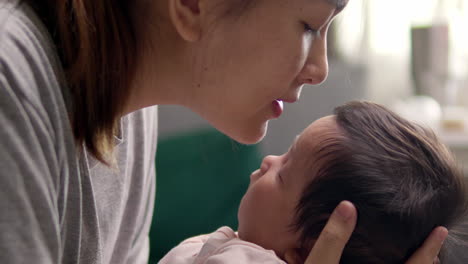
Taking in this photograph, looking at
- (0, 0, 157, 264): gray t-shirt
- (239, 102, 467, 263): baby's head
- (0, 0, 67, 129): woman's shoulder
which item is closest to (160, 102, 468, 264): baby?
(239, 102, 467, 263): baby's head

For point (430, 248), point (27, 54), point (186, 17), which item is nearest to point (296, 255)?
point (430, 248)

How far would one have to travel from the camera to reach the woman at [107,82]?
67 cm

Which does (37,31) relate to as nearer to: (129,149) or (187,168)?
(129,149)

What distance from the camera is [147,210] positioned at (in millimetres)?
1348

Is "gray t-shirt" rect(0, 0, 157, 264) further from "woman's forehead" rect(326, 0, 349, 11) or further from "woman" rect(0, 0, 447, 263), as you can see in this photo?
"woman's forehead" rect(326, 0, 349, 11)

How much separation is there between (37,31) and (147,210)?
673 mm

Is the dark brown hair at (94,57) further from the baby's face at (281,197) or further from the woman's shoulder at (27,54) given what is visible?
the baby's face at (281,197)

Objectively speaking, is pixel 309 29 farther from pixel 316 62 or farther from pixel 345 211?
pixel 345 211

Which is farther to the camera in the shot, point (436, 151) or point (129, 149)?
point (129, 149)

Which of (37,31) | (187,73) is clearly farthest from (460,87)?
(37,31)

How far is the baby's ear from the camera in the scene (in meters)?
0.95

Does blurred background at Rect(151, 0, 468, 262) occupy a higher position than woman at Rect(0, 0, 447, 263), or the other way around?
woman at Rect(0, 0, 447, 263)

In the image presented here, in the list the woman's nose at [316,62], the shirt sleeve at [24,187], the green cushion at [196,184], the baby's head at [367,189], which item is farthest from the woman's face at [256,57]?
the green cushion at [196,184]

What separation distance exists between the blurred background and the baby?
666 mm
